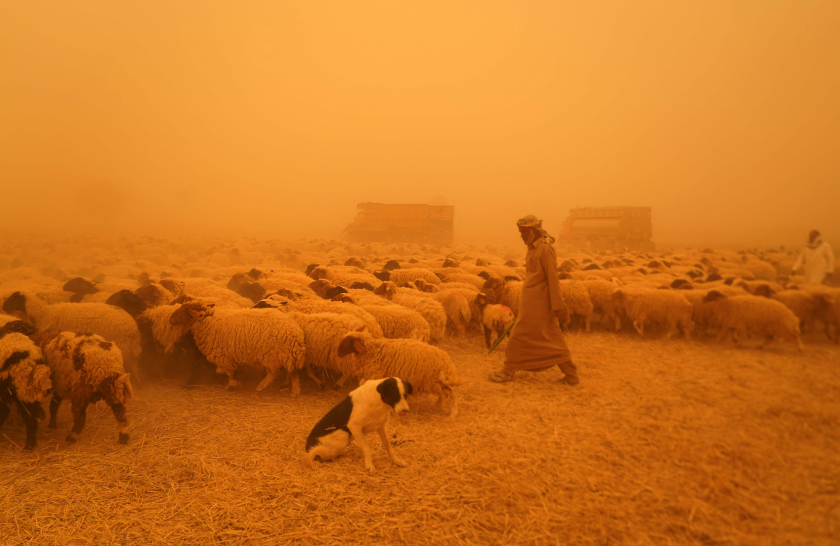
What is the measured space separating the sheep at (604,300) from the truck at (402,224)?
25.2 m

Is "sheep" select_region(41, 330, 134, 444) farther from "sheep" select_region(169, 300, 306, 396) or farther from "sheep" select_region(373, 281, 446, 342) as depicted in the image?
"sheep" select_region(373, 281, 446, 342)

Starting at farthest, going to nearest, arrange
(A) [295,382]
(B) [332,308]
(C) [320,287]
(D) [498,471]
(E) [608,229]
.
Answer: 1. (E) [608,229]
2. (C) [320,287]
3. (B) [332,308]
4. (A) [295,382]
5. (D) [498,471]

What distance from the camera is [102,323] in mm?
6195

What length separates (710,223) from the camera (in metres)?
6.57

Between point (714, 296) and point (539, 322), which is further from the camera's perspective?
point (714, 296)

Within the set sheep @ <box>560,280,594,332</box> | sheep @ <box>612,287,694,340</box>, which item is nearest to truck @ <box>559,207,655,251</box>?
sheep @ <box>560,280,594,332</box>

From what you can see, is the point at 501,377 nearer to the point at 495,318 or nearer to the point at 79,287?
the point at 495,318

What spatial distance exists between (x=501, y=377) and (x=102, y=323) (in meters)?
6.93

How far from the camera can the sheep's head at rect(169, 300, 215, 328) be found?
20.1 ft

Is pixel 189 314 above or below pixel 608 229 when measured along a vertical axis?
below

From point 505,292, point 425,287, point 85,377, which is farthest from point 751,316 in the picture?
point 85,377

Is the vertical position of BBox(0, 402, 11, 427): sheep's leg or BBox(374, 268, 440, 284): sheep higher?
BBox(374, 268, 440, 284): sheep

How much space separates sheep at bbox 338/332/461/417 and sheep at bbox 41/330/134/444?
2.71m

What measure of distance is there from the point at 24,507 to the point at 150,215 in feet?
222
